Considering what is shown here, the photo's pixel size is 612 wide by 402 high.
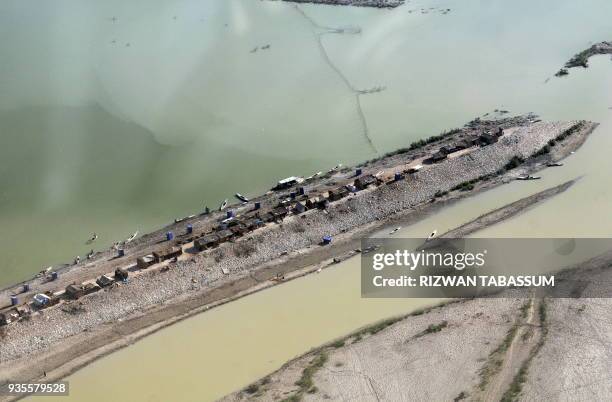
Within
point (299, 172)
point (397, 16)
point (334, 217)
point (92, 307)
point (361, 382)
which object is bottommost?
point (361, 382)

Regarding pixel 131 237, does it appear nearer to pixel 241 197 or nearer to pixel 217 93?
pixel 241 197

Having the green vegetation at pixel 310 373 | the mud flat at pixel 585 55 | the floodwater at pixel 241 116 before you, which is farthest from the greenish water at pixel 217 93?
the green vegetation at pixel 310 373

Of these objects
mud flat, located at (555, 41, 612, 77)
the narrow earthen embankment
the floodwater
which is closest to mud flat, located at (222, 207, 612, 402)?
the floodwater

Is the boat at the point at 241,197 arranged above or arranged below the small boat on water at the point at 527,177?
below

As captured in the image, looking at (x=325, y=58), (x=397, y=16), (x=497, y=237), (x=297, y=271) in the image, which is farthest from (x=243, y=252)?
(x=397, y=16)

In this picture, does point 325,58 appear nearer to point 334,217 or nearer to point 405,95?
point 405,95

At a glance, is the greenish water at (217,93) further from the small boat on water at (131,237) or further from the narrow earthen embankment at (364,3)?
the narrow earthen embankment at (364,3)

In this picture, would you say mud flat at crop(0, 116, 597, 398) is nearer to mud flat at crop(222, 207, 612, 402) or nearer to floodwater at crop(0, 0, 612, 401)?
floodwater at crop(0, 0, 612, 401)
